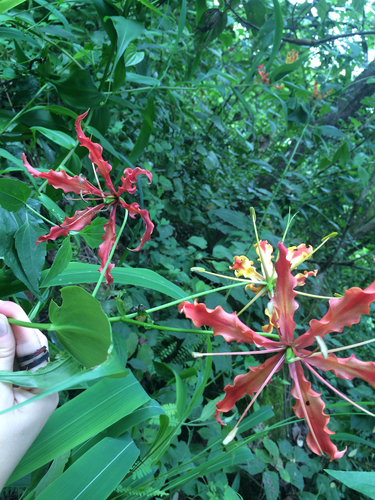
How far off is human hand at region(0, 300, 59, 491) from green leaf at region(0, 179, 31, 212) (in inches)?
6.2

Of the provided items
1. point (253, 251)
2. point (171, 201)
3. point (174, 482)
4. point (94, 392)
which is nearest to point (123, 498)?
point (174, 482)

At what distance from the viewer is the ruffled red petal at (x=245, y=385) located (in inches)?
21.2

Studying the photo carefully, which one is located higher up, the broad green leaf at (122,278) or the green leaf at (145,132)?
the green leaf at (145,132)

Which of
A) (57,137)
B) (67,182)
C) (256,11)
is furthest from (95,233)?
(256,11)

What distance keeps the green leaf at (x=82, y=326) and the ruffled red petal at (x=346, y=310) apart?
0.35 m

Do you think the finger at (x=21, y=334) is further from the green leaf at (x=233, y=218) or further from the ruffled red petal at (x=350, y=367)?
the green leaf at (x=233, y=218)

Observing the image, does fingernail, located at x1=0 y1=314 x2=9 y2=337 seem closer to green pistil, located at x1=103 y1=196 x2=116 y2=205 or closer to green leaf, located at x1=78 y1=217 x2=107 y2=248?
green leaf, located at x1=78 y1=217 x2=107 y2=248

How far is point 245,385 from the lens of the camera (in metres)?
0.56

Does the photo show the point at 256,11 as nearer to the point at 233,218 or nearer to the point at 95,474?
the point at 233,218

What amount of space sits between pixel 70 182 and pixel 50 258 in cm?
63

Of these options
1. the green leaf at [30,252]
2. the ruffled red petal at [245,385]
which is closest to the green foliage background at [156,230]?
the green leaf at [30,252]

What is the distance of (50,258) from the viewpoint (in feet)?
4.04

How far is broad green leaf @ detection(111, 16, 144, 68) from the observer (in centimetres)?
72

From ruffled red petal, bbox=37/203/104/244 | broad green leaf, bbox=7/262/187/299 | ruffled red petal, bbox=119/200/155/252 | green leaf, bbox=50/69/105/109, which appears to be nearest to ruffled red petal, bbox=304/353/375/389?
broad green leaf, bbox=7/262/187/299
